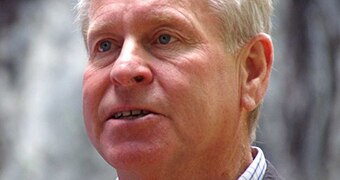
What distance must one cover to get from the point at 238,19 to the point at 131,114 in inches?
11.8

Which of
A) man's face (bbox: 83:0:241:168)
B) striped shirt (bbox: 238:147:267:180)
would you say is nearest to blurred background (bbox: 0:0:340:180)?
striped shirt (bbox: 238:147:267:180)

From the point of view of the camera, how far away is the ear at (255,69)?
195 cm

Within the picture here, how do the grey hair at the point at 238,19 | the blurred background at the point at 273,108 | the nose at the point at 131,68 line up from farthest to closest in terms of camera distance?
the blurred background at the point at 273,108
the grey hair at the point at 238,19
the nose at the point at 131,68

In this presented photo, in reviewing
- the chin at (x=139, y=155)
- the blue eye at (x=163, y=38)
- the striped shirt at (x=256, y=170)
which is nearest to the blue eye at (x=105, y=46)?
the blue eye at (x=163, y=38)

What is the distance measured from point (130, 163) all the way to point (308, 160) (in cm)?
281

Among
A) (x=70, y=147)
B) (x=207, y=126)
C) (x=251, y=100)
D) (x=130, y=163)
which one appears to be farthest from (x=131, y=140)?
(x=70, y=147)

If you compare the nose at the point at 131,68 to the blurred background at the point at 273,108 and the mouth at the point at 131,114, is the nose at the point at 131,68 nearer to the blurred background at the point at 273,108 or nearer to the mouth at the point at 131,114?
the mouth at the point at 131,114

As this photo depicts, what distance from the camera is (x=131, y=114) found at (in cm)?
182

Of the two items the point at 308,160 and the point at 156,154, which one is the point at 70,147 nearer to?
the point at 308,160

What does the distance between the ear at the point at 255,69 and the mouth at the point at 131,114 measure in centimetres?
24

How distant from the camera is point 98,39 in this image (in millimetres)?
1922

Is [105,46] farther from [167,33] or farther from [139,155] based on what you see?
[139,155]

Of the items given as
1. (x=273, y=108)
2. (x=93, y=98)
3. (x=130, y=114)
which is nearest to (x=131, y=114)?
(x=130, y=114)

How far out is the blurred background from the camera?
450 centimetres
